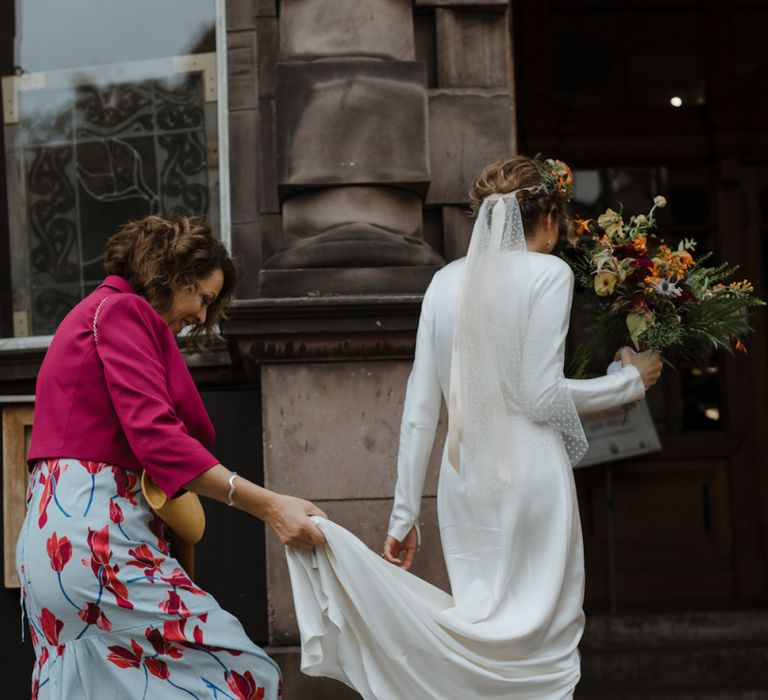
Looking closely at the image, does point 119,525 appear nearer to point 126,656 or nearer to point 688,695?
point 126,656

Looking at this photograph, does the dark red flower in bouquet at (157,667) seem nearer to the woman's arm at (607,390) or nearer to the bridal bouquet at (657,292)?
the woman's arm at (607,390)

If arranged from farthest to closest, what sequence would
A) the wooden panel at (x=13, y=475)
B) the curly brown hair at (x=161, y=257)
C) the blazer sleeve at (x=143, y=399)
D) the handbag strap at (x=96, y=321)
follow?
the wooden panel at (x=13, y=475) < the curly brown hair at (x=161, y=257) < the handbag strap at (x=96, y=321) < the blazer sleeve at (x=143, y=399)

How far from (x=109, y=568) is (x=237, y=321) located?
226cm

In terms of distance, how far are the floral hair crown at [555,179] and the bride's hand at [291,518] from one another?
53.0 inches

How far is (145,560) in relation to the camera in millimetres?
3805

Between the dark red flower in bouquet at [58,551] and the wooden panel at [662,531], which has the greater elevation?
the dark red flower in bouquet at [58,551]

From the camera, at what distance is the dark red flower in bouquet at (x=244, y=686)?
3801mm

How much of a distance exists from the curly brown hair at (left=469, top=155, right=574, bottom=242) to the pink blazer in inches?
48.0

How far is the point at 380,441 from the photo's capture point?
236 inches

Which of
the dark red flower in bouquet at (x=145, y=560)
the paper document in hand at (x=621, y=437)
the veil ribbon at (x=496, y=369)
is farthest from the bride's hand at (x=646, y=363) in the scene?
the paper document in hand at (x=621, y=437)

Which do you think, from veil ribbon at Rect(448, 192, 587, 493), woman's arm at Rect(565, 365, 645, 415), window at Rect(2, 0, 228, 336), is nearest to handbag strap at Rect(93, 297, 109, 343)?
veil ribbon at Rect(448, 192, 587, 493)

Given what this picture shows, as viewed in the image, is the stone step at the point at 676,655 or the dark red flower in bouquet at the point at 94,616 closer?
the dark red flower in bouquet at the point at 94,616

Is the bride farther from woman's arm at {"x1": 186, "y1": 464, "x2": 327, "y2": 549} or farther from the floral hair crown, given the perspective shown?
woman's arm at {"x1": 186, "y1": 464, "x2": 327, "y2": 549}

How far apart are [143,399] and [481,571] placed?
128cm
